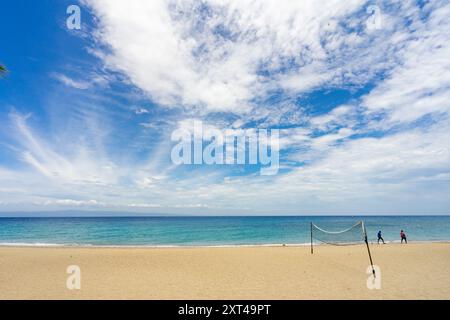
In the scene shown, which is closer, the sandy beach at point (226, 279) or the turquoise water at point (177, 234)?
the sandy beach at point (226, 279)

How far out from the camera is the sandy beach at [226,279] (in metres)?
9.89

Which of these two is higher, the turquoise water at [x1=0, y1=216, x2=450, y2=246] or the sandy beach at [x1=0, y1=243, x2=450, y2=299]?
the sandy beach at [x1=0, y1=243, x2=450, y2=299]

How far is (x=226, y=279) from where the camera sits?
484 inches

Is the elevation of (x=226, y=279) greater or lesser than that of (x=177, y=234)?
greater

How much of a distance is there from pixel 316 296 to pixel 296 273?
12.8ft

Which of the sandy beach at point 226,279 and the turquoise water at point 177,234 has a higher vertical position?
the sandy beach at point 226,279

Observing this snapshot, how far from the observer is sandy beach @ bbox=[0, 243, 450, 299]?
9891 mm

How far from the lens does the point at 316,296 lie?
376 inches

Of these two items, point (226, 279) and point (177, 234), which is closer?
point (226, 279)

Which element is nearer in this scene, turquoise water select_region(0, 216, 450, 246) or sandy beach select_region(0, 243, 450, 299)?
sandy beach select_region(0, 243, 450, 299)
